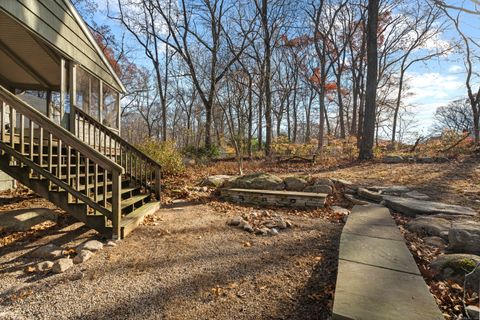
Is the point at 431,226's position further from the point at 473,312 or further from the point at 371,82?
the point at 371,82

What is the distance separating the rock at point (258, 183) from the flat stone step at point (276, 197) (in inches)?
12.9

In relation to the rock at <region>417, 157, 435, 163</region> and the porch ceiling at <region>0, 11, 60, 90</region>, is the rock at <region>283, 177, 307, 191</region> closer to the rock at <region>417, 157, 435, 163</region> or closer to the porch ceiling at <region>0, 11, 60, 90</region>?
the rock at <region>417, 157, 435, 163</region>

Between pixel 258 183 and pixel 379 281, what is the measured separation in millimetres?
4165

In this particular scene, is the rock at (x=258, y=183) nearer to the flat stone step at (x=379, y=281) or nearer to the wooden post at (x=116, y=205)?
the flat stone step at (x=379, y=281)

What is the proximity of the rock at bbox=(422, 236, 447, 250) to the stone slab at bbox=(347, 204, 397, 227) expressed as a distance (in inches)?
14.7

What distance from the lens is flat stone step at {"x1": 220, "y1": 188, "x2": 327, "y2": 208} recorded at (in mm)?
5098

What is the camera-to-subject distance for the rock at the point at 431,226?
11.0 feet

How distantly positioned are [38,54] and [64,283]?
602cm

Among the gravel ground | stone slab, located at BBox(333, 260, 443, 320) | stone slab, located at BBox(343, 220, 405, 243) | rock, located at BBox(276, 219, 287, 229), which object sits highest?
stone slab, located at BBox(343, 220, 405, 243)

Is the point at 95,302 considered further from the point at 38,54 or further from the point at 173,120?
the point at 173,120

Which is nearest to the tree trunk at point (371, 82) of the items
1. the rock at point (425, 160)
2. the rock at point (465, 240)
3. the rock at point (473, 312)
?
the rock at point (425, 160)

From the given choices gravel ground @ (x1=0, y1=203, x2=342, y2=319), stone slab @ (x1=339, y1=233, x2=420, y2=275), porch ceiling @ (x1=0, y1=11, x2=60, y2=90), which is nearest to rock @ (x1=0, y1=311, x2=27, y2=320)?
gravel ground @ (x1=0, y1=203, x2=342, y2=319)

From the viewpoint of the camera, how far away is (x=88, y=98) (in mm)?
7406

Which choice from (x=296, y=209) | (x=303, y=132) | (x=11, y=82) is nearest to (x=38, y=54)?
(x=11, y=82)
